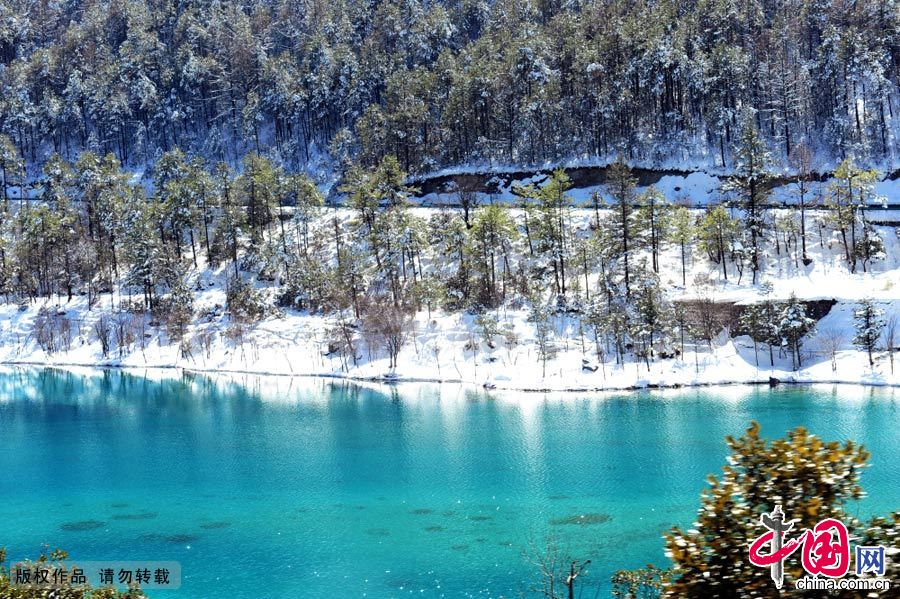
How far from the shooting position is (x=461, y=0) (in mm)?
131125

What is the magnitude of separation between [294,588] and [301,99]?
96355mm

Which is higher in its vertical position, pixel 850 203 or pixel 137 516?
pixel 850 203

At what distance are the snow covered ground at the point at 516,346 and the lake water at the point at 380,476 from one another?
2937 millimetres

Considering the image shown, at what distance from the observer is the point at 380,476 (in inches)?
1567

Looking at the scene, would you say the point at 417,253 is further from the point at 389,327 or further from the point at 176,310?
the point at 176,310

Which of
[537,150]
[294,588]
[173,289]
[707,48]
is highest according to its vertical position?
[707,48]

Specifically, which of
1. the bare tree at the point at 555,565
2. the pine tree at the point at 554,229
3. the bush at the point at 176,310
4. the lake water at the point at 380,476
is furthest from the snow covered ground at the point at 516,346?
the bare tree at the point at 555,565

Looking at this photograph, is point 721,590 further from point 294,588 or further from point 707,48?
point 707,48

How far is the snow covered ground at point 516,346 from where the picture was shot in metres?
56.5

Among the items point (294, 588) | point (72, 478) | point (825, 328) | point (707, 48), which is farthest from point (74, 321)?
point (707, 48)

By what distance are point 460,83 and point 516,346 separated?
4598cm

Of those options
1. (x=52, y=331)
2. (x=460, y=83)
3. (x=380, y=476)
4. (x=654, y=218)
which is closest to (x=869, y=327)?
(x=654, y=218)

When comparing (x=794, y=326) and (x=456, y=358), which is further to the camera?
(x=456, y=358)

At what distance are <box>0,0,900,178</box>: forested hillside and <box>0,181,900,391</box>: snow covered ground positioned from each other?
16574mm
